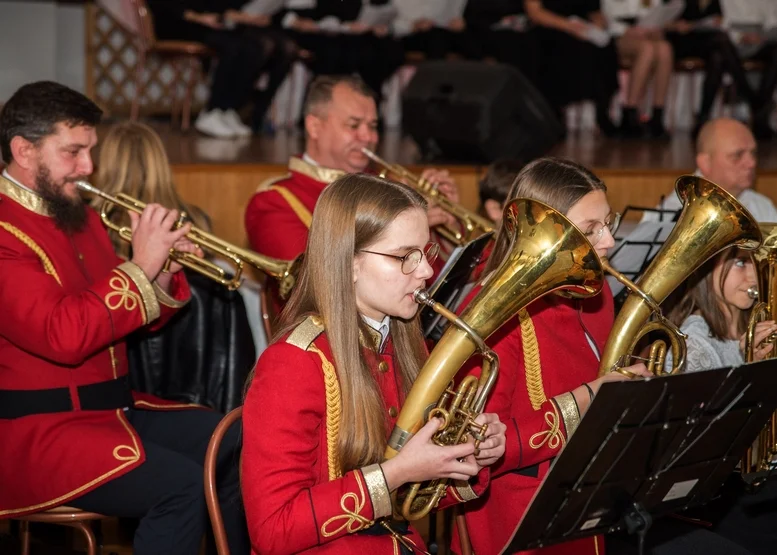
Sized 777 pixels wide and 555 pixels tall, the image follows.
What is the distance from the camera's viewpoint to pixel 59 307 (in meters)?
2.73

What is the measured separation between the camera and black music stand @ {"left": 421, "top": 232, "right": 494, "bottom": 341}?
2.76 metres

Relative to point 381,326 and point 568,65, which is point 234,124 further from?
point 381,326

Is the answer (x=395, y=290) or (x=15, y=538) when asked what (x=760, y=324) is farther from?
(x=15, y=538)

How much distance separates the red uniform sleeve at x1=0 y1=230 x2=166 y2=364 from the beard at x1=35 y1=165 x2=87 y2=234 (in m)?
0.16

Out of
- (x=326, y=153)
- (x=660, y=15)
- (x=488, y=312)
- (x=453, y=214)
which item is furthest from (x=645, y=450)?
(x=660, y=15)

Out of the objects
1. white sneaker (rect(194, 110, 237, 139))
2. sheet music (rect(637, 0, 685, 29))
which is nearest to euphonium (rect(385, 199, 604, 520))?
white sneaker (rect(194, 110, 237, 139))

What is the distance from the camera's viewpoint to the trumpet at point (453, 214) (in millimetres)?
3873

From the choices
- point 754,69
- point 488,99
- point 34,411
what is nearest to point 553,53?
A: point 754,69

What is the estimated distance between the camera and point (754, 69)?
28.9 feet

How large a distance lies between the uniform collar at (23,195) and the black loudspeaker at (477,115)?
10.3 feet

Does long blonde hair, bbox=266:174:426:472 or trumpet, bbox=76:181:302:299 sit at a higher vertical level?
long blonde hair, bbox=266:174:426:472

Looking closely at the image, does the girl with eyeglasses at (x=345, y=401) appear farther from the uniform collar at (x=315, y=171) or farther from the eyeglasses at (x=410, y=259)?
the uniform collar at (x=315, y=171)

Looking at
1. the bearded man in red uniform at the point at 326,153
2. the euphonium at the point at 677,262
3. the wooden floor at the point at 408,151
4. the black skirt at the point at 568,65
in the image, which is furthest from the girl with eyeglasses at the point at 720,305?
the black skirt at the point at 568,65

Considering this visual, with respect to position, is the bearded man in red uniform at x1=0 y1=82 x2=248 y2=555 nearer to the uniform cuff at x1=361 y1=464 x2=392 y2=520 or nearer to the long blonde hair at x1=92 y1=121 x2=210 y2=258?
the long blonde hair at x1=92 y1=121 x2=210 y2=258
